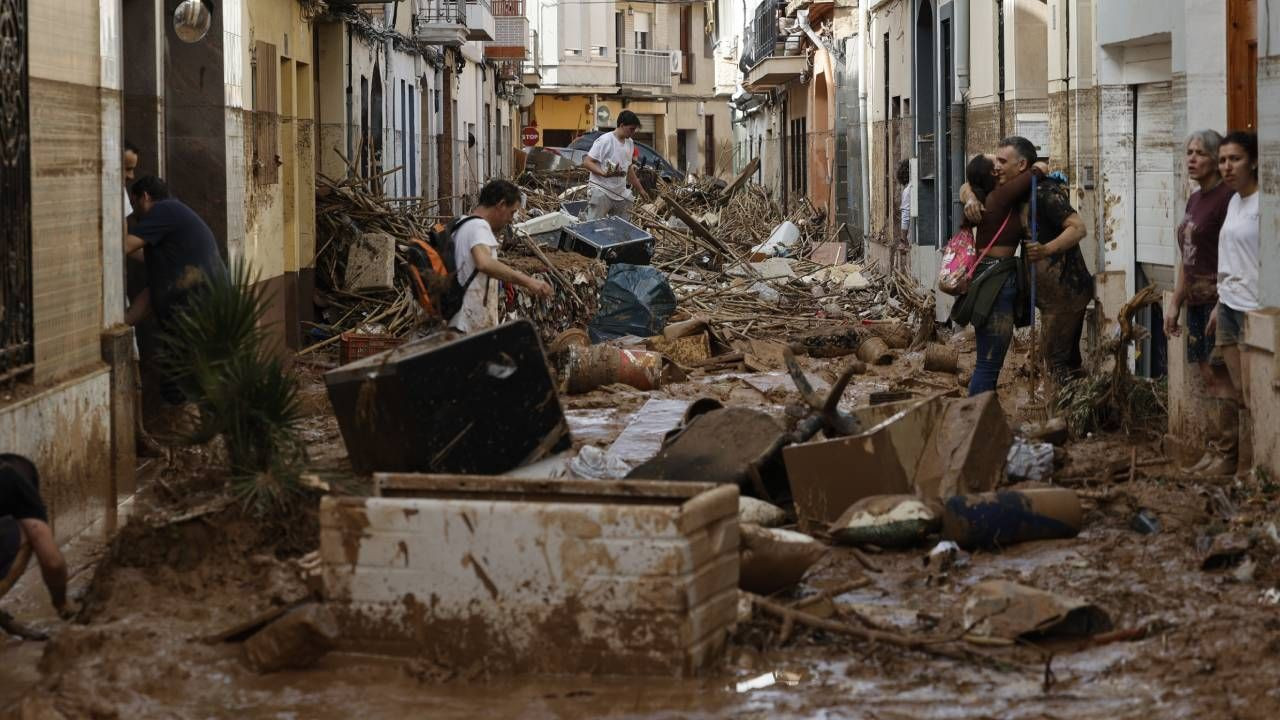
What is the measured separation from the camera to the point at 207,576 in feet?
23.2

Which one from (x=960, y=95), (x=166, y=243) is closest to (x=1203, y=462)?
(x=166, y=243)

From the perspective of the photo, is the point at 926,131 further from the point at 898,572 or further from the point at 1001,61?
the point at 898,572

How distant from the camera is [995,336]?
10758 millimetres

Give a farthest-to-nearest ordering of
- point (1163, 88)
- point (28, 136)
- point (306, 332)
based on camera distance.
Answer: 1. point (306, 332)
2. point (1163, 88)
3. point (28, 136)

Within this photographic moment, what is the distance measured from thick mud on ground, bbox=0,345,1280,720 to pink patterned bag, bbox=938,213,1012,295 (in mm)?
2904

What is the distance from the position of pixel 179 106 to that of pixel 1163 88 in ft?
23.9

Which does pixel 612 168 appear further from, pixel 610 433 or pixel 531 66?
pixel 531 66

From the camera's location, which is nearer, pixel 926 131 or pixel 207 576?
pixel 207 576

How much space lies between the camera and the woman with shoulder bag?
35.2ft

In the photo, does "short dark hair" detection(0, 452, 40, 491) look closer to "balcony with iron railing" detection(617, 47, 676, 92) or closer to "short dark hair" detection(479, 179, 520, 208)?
"short dark hair" detection(479, 179, 520, 208)

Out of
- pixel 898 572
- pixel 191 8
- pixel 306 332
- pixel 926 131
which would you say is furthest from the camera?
pixel 926 131

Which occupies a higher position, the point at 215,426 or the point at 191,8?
the point at 191,8

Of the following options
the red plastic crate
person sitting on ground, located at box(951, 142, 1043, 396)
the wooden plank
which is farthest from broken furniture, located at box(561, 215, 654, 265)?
person sitting on ground, located at box(951, 142, 1043, 396)

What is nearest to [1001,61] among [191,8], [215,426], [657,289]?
[657,289]
